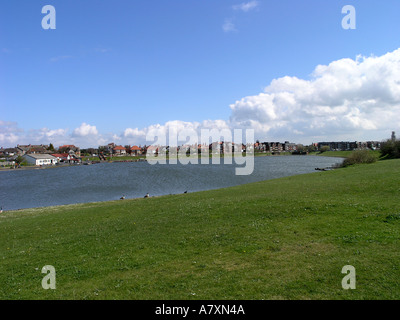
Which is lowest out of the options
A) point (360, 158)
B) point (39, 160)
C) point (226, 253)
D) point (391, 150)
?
point (226, 253)

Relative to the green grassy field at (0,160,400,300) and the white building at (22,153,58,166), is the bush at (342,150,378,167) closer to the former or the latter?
the green grassy field at (0,160,400,300)

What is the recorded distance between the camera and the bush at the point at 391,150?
266ft

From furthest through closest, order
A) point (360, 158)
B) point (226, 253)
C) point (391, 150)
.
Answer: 1. point (391, 150)
2. point (360, 158)
3. point (226, 253)

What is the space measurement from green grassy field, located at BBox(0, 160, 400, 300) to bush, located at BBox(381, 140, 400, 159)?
79221mm

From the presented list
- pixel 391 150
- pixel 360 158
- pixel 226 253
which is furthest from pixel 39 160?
pixel 226 253

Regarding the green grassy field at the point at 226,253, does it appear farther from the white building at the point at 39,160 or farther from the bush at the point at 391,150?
the white building at the point at 39,160

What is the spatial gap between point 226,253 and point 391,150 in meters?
97.3

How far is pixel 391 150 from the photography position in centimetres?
8519

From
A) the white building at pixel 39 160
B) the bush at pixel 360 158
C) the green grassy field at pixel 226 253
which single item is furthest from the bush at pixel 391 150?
the white building at pixel 39 160

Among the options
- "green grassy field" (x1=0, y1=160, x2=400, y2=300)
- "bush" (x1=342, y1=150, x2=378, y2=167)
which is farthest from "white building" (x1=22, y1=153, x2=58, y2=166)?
"bush" (x1=342, y1=150, x2=378, y2=167)

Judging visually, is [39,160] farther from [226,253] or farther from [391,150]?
[226,253]

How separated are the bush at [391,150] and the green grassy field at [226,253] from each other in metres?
79.2

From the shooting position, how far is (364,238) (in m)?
10.5
